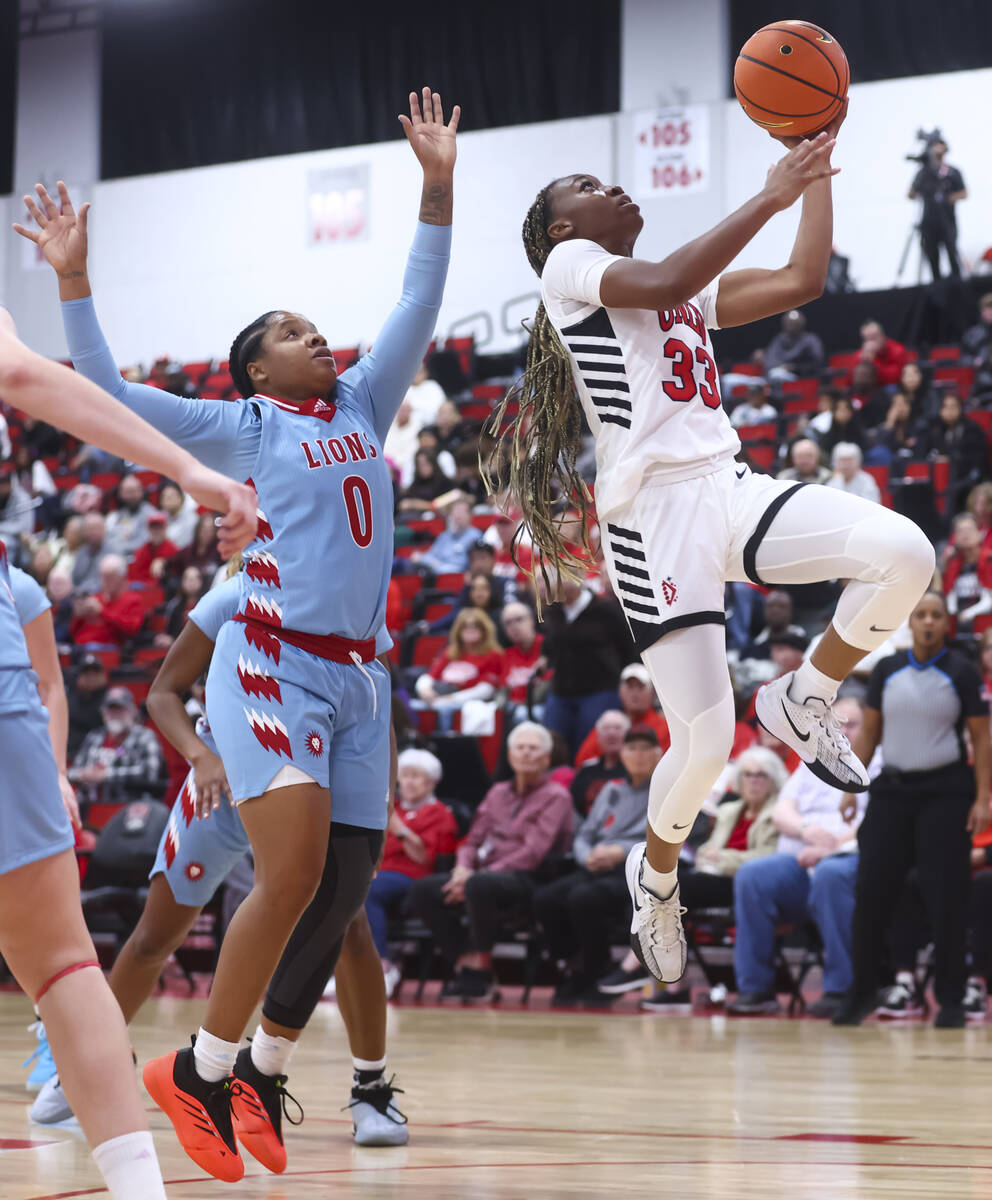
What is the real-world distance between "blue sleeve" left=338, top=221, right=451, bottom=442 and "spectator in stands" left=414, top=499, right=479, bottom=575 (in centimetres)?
935

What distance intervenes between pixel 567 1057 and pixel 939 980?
2.14m

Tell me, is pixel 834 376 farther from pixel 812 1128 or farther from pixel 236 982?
pixel 236 982

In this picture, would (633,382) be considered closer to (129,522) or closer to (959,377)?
(959,377)

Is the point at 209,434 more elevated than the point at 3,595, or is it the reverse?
the point at 209,434

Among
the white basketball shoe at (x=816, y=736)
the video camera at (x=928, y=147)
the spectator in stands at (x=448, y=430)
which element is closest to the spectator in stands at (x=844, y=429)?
the spectator in stands at (x=448, y=430)

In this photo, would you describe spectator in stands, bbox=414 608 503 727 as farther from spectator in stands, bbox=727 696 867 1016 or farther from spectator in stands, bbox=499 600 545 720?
spectator in stands, bbox=727 696 867 1016

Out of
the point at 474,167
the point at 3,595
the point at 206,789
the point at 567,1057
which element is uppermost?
the point at 474,167

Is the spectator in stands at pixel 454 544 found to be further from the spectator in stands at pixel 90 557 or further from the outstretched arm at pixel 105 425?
the outstretched arm at pixel 105 425

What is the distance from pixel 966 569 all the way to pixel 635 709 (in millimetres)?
3127

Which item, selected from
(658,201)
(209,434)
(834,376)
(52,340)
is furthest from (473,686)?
(52,340)

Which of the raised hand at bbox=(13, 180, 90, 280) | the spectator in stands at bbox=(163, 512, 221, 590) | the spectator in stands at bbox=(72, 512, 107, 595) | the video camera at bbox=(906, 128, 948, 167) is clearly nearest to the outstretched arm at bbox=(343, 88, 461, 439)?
the raised hand at bbox=(13, 180, 90, 280)

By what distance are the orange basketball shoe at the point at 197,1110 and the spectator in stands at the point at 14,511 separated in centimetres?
1463

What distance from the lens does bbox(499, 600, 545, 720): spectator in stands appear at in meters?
11.3

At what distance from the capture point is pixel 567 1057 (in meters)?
6.89
